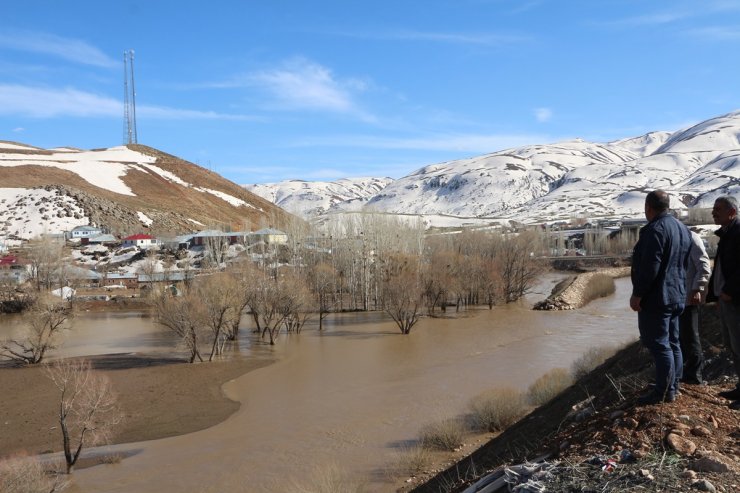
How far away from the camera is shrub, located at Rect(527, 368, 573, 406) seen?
16.2 meters

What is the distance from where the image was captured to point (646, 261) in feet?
18.1

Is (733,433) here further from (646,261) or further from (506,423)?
(506,423)

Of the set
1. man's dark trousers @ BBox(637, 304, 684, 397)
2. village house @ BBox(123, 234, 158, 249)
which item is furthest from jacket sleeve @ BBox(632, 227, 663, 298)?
village house @ BBox(123, 234, 158, 249)

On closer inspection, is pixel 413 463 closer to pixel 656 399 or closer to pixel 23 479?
pixel 23 479

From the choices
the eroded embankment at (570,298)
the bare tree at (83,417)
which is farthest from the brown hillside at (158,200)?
the bare tree at (83,417)

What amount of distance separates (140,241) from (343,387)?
2309 inches

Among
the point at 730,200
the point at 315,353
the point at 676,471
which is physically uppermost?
the point at 730,200

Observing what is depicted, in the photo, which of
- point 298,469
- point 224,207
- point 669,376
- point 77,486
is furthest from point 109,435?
point 224,207

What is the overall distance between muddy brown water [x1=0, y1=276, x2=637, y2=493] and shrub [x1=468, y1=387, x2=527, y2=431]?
1.87 metres

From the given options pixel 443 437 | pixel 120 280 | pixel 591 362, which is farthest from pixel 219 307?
pixel 120 280

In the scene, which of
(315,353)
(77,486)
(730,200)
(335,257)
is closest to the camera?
(730,200)

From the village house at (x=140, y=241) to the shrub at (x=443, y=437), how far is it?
216 feet

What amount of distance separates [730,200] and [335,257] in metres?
48.5

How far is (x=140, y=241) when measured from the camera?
242ft
